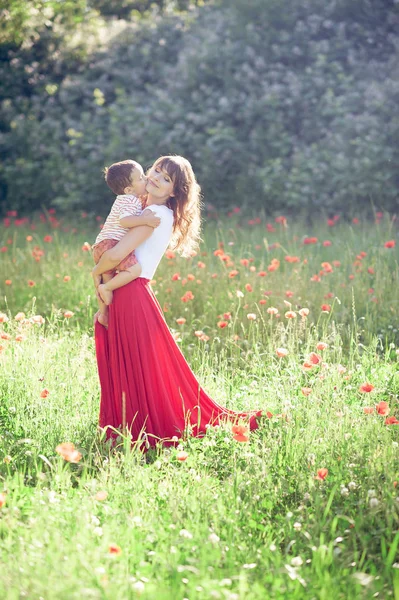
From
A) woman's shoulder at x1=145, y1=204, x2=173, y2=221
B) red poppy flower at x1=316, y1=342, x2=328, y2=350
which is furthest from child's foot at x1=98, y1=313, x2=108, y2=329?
red poppy flower at x1=316, y1=342, x2=328, y2=350

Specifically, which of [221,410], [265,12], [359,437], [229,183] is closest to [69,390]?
[221,410]

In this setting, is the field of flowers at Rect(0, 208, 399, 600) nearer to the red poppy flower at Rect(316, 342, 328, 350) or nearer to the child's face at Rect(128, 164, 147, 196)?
the red poppy flower at Rect(316, 342, 328, 350)

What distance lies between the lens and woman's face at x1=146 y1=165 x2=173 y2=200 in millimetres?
3904

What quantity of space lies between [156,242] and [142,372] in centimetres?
64

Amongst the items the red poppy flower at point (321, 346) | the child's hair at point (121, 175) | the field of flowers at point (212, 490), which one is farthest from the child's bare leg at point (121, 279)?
the red poppy flower at point (321, 346)

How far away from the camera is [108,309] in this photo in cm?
399

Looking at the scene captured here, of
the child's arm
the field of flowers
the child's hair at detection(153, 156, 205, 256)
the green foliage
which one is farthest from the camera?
the green foliage

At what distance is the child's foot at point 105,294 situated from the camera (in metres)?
3.92

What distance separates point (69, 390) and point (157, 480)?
1074 mm

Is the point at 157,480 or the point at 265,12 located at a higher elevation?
the point at 265,12

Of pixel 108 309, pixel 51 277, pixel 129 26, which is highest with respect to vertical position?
pixel 129 26

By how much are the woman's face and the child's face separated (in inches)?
1.2

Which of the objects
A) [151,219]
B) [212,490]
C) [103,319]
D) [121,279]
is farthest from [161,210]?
[212,490]

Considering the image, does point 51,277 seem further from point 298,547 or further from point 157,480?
point 298,547
